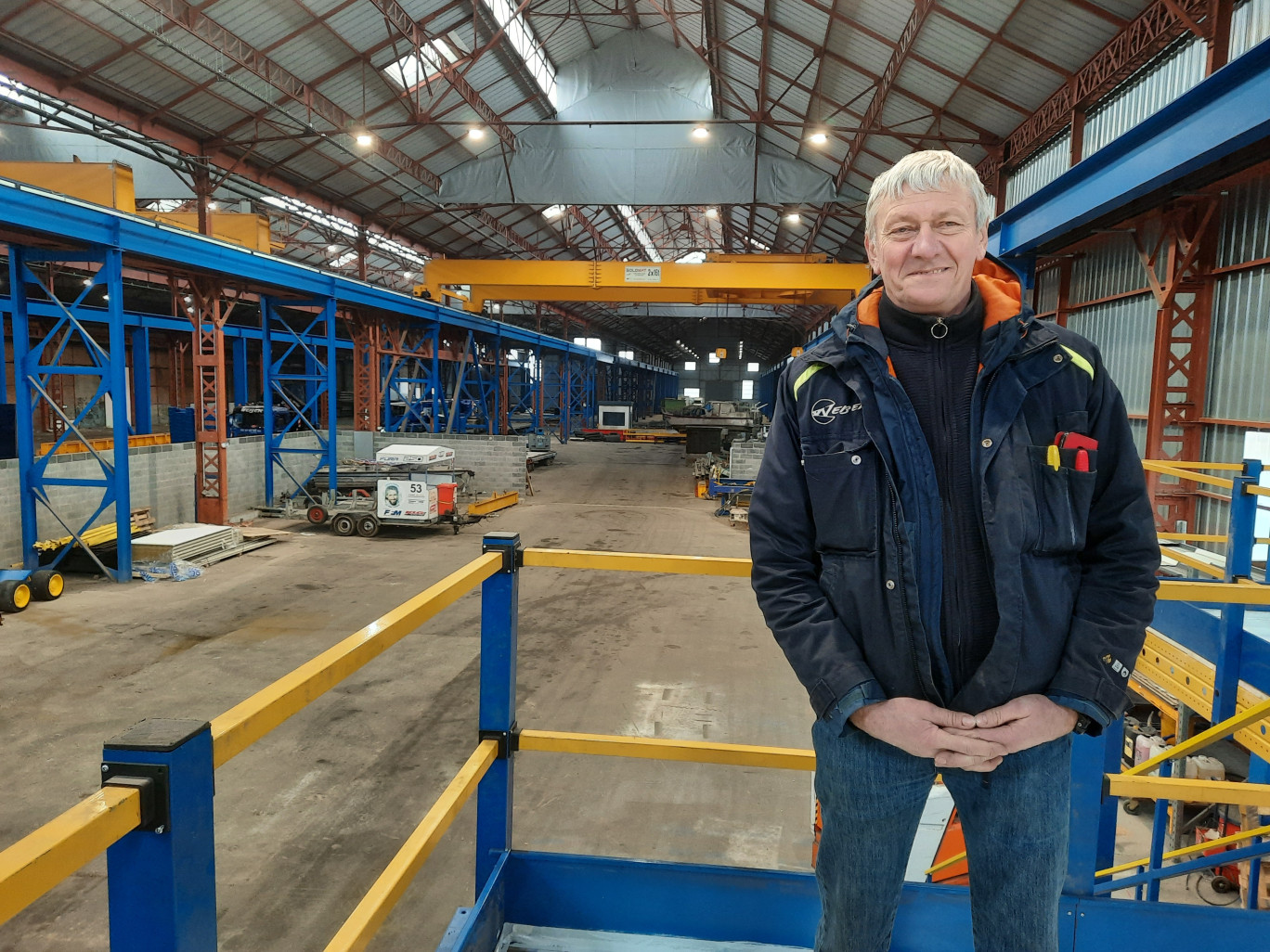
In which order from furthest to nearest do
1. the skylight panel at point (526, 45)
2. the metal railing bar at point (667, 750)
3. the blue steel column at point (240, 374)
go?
the blue steel column at point (240, 374) → the skylight panel at point (526, 45) → the metal railing bar at point (667, 750)

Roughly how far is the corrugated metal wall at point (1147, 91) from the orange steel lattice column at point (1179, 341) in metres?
1.41

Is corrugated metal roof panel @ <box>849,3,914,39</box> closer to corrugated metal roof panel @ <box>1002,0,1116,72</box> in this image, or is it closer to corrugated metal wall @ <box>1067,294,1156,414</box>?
corrugated metal roof panel @ <box>1002,0,1116,72</box>

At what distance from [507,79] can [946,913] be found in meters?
22.0

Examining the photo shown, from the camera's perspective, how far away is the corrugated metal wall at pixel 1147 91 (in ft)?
29.5

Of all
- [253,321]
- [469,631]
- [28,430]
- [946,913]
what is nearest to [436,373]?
[253,321]

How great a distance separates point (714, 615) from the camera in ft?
33.9

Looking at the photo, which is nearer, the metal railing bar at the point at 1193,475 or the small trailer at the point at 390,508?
the metal railing bar at the point at 1193,475

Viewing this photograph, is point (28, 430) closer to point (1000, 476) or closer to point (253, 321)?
point (1000, 476)

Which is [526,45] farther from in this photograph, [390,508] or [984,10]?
[390,508]

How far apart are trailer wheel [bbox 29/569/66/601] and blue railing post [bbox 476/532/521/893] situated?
10.0 meters

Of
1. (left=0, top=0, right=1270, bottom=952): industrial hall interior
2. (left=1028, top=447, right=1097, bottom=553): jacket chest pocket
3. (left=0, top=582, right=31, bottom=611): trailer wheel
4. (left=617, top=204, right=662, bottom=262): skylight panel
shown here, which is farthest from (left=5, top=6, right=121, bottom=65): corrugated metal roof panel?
(left=1028, top=447, right=1097, bottom=553): jacket chest pocket

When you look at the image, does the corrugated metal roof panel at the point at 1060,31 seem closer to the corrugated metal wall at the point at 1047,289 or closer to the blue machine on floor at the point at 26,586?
the corrugated metal wall at the point at 1047,289

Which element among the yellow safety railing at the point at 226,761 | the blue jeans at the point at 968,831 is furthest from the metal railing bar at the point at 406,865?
the blue jeans at the point at 968,831

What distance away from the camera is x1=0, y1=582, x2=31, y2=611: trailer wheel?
9289 mm
